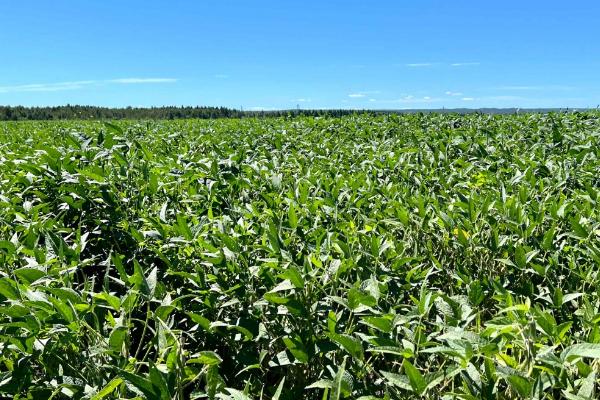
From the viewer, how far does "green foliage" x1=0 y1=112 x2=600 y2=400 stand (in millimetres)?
1534

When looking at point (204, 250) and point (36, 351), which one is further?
point (204, 250)

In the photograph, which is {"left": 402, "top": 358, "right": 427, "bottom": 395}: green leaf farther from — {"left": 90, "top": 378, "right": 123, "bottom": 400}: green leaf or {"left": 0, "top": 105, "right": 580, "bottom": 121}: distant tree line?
{"left": 0, "top": 105, "right": 580, "bottom": 121}: distant tree line

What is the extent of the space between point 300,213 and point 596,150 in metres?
3.74

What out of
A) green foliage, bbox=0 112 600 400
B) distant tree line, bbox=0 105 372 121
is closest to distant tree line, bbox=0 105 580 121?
distant tree line, bbox=0 105 372 121

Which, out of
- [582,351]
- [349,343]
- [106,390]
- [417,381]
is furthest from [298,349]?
[582,351]

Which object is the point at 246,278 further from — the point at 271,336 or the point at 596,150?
the point at 596,150

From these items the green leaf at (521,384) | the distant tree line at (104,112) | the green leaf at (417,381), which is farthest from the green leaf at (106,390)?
the distant tree line at (104,112)

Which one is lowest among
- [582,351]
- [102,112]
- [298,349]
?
[298,349]

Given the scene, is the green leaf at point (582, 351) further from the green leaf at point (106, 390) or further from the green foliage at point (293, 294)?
the green leaf at point (106, 390)

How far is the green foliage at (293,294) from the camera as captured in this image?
→ 1534mm

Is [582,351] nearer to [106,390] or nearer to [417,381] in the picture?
[417,381]

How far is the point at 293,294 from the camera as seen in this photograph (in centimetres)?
193

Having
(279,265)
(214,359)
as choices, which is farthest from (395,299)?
(214,359)

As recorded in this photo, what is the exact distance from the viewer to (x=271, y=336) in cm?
195
